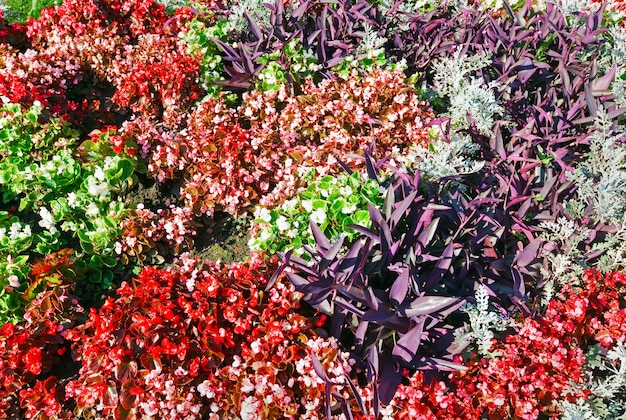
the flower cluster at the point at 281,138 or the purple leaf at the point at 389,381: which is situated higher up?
the flower cluster at the point at 281,138

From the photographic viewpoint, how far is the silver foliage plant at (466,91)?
344 cm

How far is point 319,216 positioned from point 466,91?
1563 mm

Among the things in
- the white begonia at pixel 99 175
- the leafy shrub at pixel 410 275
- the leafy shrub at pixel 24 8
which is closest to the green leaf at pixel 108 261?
the white begonia at pixel 99 175

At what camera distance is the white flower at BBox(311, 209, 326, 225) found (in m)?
2.93

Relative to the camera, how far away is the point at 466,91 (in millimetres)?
3592

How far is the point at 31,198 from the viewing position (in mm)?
3344

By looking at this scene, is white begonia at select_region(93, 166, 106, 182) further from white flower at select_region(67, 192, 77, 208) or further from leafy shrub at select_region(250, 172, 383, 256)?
leafy shrub at select_region(250, 172, 383, 256)

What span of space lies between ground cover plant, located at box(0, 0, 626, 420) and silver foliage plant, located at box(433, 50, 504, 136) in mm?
27

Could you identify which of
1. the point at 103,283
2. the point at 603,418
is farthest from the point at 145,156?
the point at 603,418

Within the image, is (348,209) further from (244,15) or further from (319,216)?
(244,15)

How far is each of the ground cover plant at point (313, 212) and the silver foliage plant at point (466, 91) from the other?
0.09 feet

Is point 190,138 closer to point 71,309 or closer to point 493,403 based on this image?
point 71,309

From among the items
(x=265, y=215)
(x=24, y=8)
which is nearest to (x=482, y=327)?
(x=265, y=215)

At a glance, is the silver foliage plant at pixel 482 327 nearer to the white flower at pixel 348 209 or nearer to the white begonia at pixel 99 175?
the white flower at pixel 348 209
